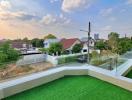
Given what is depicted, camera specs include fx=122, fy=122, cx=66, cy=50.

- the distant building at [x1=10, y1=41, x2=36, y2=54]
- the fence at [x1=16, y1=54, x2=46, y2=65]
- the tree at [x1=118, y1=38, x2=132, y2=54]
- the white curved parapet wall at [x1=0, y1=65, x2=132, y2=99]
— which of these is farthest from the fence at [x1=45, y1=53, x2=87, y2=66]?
the white curved parapet wall at [x1=0, y1=65, x2=132, y2=99]

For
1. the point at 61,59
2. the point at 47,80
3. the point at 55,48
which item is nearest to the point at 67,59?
the point at 61,59

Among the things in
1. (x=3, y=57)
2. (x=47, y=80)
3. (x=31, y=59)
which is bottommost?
(x=31, y=59)

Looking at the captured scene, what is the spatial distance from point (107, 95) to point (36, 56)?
41.7 ft

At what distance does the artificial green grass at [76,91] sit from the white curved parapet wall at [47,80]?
0.15 m

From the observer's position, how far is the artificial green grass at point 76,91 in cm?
318

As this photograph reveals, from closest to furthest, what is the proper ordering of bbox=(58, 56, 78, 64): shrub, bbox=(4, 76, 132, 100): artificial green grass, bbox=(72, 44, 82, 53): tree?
1. bbox=(4, 76, 132, 100): artificial green grass
2. bbox=(58, 56, 78, 64): shrub
3. bbox=(72, 44, 82, 53): tree

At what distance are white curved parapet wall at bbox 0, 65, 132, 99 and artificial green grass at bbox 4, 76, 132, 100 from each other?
0.15 m

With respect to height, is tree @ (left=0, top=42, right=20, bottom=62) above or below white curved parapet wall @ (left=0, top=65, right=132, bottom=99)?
above

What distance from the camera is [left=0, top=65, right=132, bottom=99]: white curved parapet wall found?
324 cm

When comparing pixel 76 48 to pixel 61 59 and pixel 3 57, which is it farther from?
pixel 3 57

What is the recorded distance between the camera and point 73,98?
3.13 metres

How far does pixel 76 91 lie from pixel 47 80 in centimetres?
113

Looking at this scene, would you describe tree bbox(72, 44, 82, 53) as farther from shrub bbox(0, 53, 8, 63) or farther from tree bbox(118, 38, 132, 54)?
shrub bbox(0, 53, 8, 63)

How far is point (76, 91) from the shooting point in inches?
138
